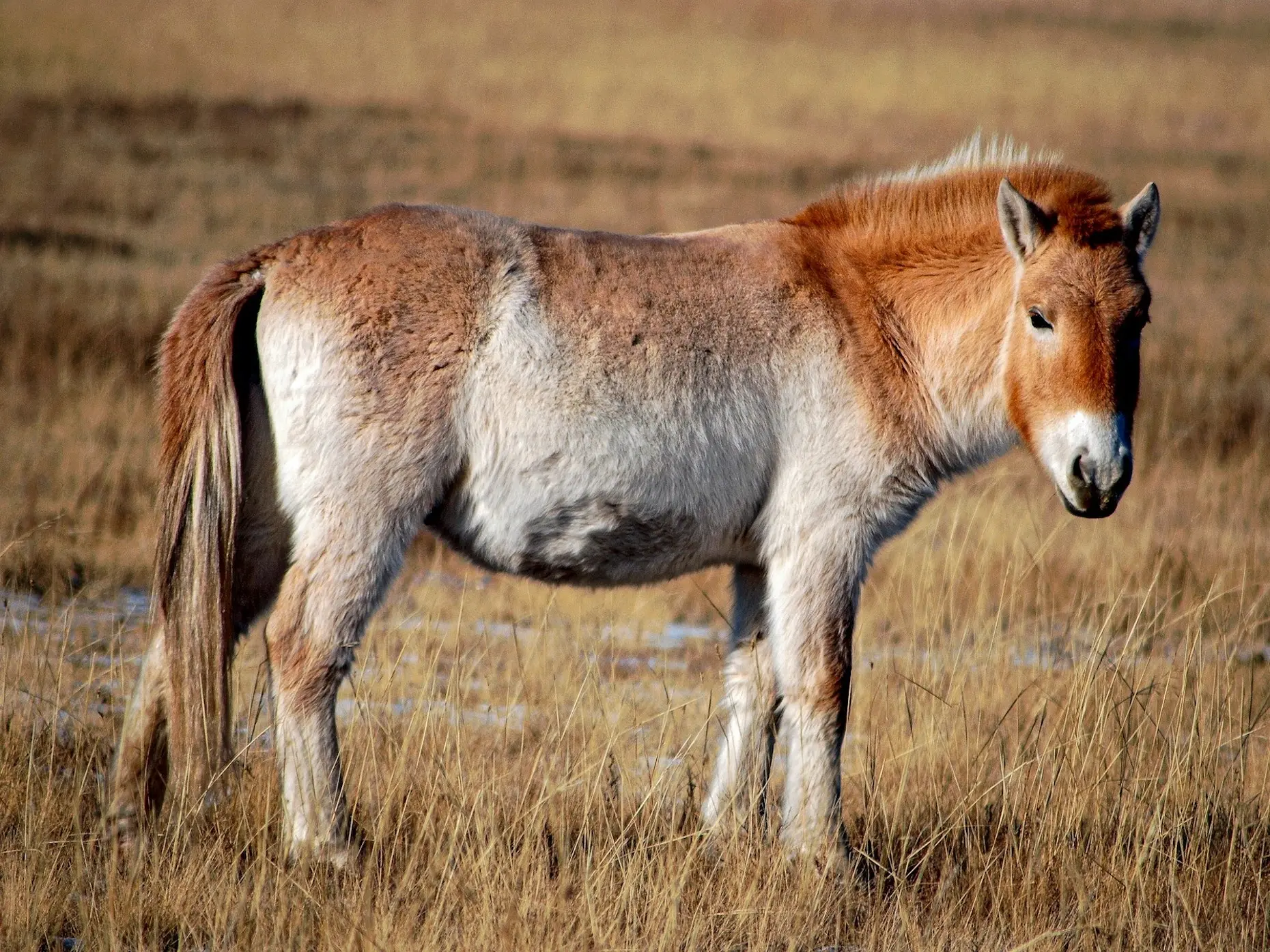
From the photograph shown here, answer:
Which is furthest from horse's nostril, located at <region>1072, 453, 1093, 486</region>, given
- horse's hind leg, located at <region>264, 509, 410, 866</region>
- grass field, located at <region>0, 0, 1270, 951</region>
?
horse's hind leg, located at <region>264, 509, 410, 866</region>

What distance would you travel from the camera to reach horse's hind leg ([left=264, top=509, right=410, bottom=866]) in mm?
3885

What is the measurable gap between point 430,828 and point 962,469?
234 cm

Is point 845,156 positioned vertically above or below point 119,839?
above

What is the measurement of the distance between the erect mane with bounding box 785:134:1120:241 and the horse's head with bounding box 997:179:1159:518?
0.73 ft

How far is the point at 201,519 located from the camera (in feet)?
13.1

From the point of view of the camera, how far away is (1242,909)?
13.6 feet

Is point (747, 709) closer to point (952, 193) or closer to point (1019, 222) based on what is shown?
point (1019, 222)

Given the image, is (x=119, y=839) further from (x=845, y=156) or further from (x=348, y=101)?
(x=348, y=101)

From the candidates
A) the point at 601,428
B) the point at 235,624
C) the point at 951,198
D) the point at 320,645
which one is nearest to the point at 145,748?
the point at 235,624

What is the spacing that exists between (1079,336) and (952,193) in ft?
3.06

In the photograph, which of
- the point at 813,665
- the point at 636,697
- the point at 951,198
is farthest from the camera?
the point at 636,697

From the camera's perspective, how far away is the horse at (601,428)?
3.95 m

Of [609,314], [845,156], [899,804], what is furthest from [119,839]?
[845,156]

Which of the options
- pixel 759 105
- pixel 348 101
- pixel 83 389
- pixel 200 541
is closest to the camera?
pixel 200 541
